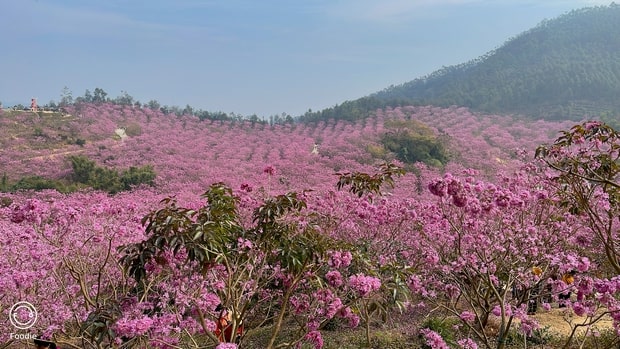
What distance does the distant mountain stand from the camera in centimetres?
4138

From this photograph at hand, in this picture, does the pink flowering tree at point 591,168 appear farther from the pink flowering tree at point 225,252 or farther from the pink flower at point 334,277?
the pink flowering tree at point 225,252

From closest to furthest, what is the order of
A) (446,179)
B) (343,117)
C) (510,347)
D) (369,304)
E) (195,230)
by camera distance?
(195,230), (446,179), (369,304), (510,347), (343,117)

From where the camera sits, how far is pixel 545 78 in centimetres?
4756

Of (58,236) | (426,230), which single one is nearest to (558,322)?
(426,230)

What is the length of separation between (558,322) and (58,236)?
7738 millimetres

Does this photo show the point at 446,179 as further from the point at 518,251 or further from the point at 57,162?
the point at 57,162

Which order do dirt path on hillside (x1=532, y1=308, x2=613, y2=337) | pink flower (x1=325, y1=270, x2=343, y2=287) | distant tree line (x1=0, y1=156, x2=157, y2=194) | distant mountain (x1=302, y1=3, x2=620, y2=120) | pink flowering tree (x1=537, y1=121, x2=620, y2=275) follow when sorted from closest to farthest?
pink flowering tree (x1=537, y1=121, x2=620, y2=275), pink flower (x1=325, y1=270, x2=343, y2=287), dirt path on hillside (x1=532, y1=308, x2=613, y2=337), distant tree line (x1=0, y1=156, x2=157, y2=194), distant mountain (x1=302, y1=3, x2=620, y2=120)

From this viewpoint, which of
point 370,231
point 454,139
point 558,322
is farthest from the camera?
point 454,139

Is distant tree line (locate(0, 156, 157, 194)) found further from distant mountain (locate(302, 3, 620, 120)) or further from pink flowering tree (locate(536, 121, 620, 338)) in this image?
distant mountain (locate(302, 3, 620, 120))

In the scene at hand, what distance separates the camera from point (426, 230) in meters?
5.66

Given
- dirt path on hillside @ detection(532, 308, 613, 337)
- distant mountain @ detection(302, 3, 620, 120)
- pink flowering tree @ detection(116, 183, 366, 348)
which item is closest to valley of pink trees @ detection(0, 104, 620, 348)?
pink flowering tree @ detection(116, 183, 366, 348)
